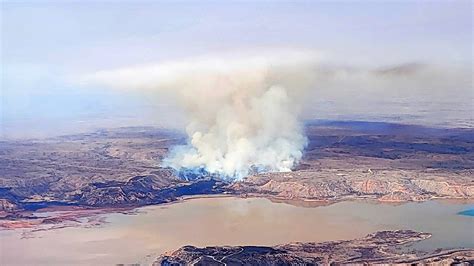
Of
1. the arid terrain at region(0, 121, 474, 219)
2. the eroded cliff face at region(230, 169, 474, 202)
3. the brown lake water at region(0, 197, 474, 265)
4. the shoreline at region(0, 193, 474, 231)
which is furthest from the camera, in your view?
the eroded cliff face at region(230, 169, 474, 202)

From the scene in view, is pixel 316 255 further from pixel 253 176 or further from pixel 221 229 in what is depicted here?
pixel 253 176

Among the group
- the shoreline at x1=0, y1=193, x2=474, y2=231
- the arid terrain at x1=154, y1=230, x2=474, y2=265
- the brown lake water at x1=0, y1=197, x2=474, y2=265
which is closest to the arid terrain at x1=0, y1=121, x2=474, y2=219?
the shoreline at x1=0, y1=193, x2=474, y2=231

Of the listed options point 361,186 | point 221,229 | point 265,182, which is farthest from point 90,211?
point 361,186

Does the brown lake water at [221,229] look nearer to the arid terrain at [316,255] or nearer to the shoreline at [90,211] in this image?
the shoreline at [90,211]

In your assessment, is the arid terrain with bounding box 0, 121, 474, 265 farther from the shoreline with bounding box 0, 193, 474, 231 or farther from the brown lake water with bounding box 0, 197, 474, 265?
the brown lake water with bounding box 0, 197, 474, 265

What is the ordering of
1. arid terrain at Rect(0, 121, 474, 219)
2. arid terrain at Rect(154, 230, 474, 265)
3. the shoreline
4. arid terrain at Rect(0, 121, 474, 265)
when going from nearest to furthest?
arid terrain at Rect(154, 230, 474, 265) → arid terrain at Rect(0, 121, 474, 265) → the shoreline → arid terrain at Rect(0, 121, 474, 219)
